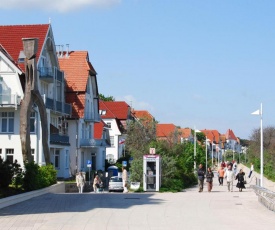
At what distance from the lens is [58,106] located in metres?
57.6

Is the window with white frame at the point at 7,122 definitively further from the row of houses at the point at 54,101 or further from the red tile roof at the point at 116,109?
the red tile roof at the point at 116,109

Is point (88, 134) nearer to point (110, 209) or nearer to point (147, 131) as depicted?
point (147, 131)

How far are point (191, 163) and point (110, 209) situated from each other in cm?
4378

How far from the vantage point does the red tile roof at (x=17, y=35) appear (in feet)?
175

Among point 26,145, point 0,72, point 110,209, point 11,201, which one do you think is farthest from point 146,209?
point 0,72

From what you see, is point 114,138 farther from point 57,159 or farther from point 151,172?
point 151,172

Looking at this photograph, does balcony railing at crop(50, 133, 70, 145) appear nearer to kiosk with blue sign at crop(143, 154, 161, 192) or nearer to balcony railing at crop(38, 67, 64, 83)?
balcony railing at crop(38, 67, 64, 83)

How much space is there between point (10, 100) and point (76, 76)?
46.8 feet

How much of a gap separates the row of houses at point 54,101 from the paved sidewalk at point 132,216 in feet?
78.5

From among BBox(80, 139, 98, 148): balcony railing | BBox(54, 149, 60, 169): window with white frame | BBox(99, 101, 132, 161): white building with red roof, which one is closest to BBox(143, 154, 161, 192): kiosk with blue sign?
BBox(54, 149, 60, 169): window with white frame

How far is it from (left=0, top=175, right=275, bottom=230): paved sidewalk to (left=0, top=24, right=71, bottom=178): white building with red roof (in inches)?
1050

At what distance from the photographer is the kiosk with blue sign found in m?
36.8

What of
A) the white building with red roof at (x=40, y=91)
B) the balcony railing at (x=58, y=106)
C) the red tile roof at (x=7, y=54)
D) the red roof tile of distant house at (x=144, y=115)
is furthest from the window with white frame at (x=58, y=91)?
the red roof tile of distant house at (x=144, y=115)

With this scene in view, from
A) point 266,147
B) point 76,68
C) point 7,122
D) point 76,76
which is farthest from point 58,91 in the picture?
point 266,147
